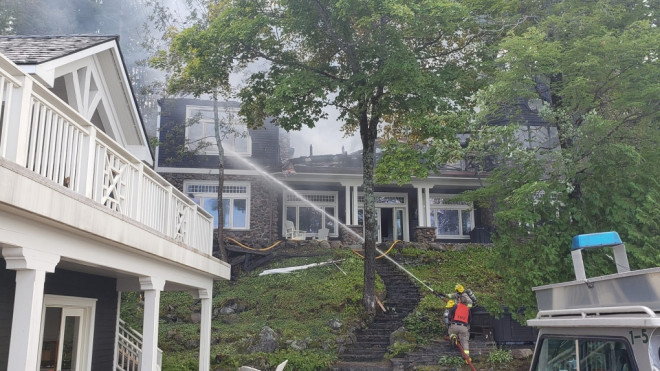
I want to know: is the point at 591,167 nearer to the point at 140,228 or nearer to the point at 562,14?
the point at 562,14

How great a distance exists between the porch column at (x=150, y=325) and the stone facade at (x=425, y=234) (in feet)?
62.9

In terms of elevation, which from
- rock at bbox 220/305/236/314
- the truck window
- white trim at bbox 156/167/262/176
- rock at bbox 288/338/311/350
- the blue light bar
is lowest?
rock at bbox 288/338/311/350

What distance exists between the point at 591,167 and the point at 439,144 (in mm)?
3590

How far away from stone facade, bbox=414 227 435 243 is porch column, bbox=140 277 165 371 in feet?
62.9

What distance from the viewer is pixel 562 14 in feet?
41.9

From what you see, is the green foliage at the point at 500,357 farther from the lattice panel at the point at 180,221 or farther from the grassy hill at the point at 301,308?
the lattice panel at the point at 180,221

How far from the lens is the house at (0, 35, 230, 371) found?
484 centimetres

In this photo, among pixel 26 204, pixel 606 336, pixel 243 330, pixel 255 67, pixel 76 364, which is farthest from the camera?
pixel 255 67

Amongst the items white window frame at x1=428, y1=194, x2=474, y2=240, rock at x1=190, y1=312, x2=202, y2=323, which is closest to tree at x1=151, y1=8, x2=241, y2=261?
rock at x1=190, y1=312, x2=202, y2=323

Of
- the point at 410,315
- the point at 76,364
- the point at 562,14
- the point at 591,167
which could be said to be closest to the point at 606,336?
the point at 591,167

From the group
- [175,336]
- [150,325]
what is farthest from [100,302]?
[175,336]

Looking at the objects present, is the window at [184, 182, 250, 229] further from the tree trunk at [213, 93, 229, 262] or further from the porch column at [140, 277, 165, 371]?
the porch column at [140, 277, 165, 371]

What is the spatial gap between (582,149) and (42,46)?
10146 millimetres

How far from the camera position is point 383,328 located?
17094mm
